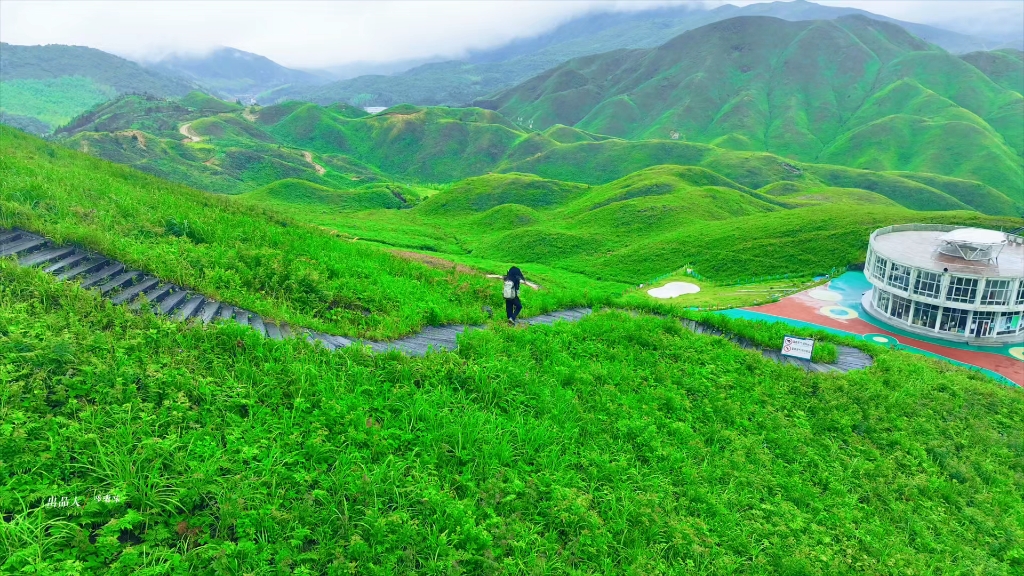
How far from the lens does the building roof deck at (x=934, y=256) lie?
33.8 meters

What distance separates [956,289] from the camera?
33656mm

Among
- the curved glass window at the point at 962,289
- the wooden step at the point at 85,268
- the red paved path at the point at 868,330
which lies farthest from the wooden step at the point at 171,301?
the curved glass window at the point at 962,289

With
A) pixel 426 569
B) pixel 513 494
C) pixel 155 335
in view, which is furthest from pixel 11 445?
pixel 513 494

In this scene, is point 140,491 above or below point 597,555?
above

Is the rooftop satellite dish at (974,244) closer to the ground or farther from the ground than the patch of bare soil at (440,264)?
farther from the ground

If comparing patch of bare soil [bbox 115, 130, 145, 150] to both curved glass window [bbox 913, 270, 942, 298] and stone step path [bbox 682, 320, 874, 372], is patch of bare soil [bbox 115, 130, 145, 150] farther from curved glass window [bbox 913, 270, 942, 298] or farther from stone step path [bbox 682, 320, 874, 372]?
curved glass window [bbox 913, 270, 942, 298]

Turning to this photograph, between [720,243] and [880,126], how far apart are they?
156 metres

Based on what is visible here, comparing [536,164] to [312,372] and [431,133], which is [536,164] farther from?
[312,372]

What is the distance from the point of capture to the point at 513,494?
26.0ft

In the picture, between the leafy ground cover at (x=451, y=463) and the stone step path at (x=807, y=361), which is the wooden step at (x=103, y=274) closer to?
the leafy ground cover at (x=451, y=463)

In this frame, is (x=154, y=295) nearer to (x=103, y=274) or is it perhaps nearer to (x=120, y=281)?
(x=120, y=281)

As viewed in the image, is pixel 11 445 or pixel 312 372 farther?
pixel 312 372

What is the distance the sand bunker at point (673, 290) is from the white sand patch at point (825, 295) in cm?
941

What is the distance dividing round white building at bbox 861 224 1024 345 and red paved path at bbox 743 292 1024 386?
192 centimetres
